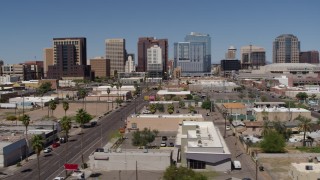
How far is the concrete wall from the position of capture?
4522 centimetres

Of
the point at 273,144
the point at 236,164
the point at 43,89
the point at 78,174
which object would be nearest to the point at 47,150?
the point at 78,174

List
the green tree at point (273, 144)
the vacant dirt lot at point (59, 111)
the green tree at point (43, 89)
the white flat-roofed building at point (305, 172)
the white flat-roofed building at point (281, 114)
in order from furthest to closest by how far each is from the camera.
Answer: the green tree at point (43, 89) < the vacant dirt lot at point (59, 111) < the white flat-roofed building at point (281, 114) < the green tree at point (273, 144) < the white flat-roofed building at point (305, 172)

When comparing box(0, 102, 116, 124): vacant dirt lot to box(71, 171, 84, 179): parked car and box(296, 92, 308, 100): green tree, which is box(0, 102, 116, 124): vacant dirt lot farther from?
box(296, 92, 308, 100): green tree

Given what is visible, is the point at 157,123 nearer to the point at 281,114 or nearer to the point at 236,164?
the point at 281,114

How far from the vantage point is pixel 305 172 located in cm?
3775

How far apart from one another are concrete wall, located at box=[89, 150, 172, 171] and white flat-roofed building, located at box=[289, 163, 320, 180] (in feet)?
42.0

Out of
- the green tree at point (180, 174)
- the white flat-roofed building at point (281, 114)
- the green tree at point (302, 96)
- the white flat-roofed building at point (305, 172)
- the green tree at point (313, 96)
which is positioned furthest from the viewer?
the green tree at point (302, 96)

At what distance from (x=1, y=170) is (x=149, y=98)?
84.6m

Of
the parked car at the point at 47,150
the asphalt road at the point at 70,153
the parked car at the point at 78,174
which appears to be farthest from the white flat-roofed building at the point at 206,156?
the parked car at the point at 47,150

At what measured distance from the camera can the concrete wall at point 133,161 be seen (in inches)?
1780

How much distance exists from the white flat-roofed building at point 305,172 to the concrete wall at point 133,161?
12788mm

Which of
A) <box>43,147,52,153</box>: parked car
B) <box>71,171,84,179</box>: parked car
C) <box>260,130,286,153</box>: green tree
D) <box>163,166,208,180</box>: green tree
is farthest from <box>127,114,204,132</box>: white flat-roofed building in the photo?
<box>163,166,208,180</box>: green tree

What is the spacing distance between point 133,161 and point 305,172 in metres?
17.6

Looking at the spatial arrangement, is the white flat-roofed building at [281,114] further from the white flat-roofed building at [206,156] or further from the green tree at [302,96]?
the green tree at [302,96]
